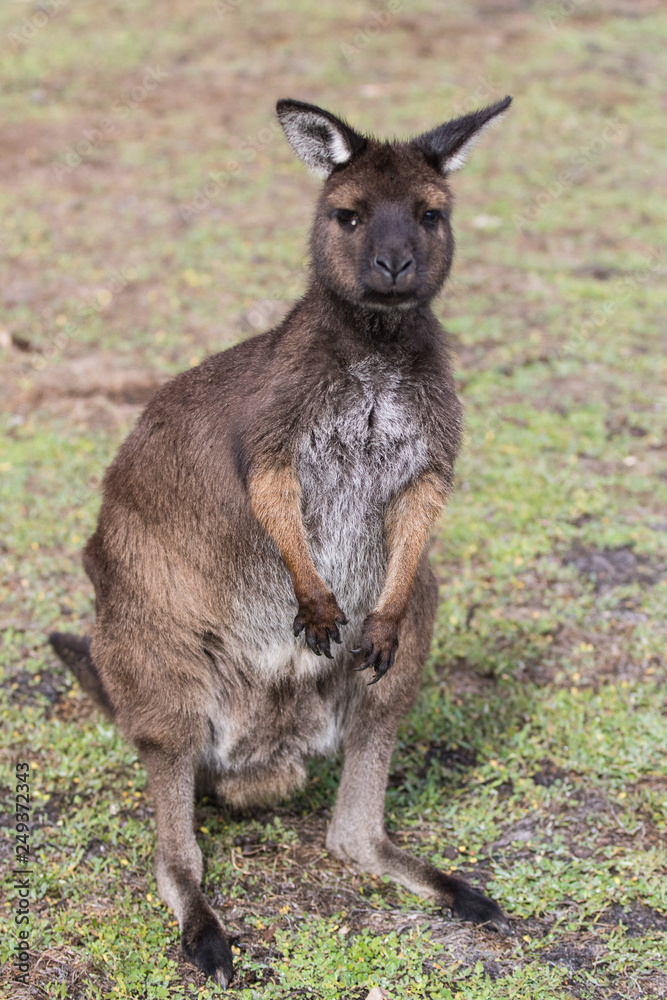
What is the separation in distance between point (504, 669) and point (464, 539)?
3.35 feet

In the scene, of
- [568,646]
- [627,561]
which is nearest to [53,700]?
[568,646]

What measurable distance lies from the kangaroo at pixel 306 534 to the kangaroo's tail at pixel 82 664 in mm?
286

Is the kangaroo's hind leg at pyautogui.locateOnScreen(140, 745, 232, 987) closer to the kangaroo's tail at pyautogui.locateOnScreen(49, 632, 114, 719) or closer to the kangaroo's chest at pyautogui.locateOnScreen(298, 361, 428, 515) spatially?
the kangaroo's tail at pyautogui.locateOnScreen(49, 632, 114, 719)

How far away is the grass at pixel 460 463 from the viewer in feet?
11.0

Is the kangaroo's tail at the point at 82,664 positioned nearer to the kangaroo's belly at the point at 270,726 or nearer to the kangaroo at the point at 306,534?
the kangaroo at the point at 306,534

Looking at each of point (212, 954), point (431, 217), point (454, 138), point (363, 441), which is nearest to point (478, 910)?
point (212, 954)

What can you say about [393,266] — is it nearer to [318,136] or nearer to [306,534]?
[318,136]

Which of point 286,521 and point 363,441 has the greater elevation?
point 363,441

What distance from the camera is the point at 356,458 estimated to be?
127 inches

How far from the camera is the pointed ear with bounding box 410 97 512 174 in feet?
10.9

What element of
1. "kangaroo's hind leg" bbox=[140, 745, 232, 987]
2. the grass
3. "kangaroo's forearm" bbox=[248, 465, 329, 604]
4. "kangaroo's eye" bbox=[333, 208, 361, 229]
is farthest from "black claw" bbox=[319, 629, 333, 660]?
"kangaroo's eye" bbox=[333, 208, 361, 229]

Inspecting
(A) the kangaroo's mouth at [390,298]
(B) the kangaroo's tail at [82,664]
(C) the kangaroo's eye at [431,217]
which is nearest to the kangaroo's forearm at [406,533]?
(A) the kangaroo's mouth at [390,298]

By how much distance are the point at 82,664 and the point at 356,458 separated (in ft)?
4.98

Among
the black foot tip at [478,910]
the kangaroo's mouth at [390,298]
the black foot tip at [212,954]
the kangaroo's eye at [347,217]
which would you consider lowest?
Result: the black foot tip at [478,910]
